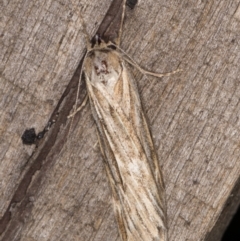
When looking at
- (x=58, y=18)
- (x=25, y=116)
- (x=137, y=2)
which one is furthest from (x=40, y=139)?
(x=137, y=2)

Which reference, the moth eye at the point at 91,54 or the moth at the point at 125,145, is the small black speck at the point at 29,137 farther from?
the moth eye at the point at 91,54

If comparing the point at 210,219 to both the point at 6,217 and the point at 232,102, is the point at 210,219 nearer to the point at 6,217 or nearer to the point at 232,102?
the point at 232,102

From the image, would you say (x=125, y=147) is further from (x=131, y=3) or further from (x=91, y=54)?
(x=131, y=3)

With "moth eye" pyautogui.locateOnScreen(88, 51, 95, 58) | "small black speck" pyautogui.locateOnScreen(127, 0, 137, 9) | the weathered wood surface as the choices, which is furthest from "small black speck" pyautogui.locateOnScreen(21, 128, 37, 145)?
"small black speck" pyautogui.locateOnScreen(127, 0, 137, 9)

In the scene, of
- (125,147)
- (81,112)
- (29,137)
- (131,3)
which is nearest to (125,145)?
(125,147)

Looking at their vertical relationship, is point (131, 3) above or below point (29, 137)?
above
